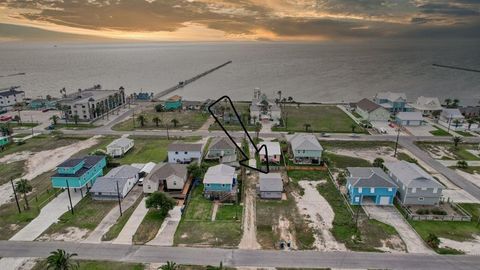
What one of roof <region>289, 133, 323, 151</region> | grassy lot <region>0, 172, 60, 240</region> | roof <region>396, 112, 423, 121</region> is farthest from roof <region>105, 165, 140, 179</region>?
roof <region>396, 112, 423, 121</region>

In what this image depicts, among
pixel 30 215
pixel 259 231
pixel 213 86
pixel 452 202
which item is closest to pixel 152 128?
pixel 30 215

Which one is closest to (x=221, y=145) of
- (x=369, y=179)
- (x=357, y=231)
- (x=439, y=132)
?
(x=369, y=179)

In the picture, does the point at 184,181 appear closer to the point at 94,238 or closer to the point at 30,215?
the point at 94,238

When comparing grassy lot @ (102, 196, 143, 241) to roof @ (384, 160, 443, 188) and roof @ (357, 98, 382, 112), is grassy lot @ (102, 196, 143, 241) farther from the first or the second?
roof @ (357, 98, 382, 112)

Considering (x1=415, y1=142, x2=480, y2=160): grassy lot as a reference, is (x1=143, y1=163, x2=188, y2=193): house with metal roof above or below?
above

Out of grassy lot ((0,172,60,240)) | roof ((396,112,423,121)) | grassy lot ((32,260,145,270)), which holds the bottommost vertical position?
grassy lot ((32,260,145,270))

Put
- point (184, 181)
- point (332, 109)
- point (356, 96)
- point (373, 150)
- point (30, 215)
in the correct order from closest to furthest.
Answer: point (30, 215) → point (184, 181) → point (373, 150) → point (332, 109) → point (356, 96)

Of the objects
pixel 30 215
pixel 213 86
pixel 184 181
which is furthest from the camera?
pixel 213 86
